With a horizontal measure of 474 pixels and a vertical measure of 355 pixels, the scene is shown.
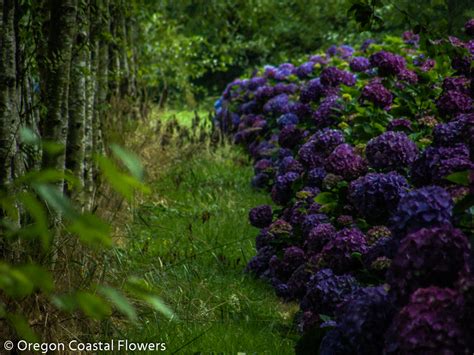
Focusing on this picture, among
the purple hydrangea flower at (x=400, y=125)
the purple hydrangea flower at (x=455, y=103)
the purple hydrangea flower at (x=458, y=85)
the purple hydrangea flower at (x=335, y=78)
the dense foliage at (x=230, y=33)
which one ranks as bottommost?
the dense foliage at (x=230, y=33)

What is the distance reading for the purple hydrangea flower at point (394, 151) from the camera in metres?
3.37

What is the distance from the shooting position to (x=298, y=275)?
384 centimetres

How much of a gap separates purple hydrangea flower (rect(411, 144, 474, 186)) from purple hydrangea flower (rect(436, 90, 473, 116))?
0.91 meters

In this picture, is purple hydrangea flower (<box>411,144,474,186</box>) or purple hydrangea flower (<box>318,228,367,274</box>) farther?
purple hydrangea flower (<box>318,228,367,274</box>)

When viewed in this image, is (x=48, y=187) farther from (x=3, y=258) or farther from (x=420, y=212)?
(x=3, y=258)

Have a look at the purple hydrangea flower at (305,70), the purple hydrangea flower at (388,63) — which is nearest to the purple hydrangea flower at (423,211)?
the purple hydrangea flower at (388,63)

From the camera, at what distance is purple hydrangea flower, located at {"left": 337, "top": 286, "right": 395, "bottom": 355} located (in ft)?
6.34

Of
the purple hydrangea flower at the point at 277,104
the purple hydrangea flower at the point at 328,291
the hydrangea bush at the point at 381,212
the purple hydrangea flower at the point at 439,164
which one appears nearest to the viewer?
the hydrangea bush at the point at 381,212

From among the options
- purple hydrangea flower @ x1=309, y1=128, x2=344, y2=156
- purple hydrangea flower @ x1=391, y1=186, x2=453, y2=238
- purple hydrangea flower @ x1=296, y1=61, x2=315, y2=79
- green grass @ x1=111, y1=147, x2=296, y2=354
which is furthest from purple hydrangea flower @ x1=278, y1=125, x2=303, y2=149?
purple hydrangea flower @ x1=391, y1=186, x2=453, y2=238

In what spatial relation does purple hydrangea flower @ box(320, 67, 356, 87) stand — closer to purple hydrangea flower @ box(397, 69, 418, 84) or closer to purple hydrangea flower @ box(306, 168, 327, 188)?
purple hydrangea flower @ box(397, 69, 418, 84)

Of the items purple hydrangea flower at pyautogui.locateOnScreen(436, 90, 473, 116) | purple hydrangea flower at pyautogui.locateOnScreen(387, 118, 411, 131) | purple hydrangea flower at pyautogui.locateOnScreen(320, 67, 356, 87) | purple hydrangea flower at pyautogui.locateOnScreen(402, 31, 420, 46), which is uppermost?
purple hydrangea flower at pyautogui.locateOnScreen(436, 90, 473, 116)

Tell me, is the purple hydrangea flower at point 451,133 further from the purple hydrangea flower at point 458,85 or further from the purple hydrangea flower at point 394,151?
the purple hydrangea flower at point 458,85

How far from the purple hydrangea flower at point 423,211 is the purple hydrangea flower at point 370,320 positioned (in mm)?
186

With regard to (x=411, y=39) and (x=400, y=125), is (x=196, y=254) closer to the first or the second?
(x=400, y=125)
